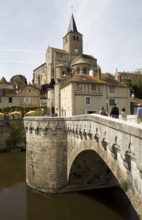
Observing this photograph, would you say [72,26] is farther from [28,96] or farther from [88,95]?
[88,95]

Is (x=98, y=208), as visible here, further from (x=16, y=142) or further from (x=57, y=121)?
(x=16, y=142)

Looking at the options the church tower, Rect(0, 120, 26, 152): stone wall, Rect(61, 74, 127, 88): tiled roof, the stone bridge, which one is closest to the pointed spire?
the church tower

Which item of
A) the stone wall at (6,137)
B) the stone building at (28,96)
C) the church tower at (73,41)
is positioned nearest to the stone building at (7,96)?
the stone building at (28,96)

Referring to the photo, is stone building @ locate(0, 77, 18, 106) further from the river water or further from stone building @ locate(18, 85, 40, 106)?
the river water

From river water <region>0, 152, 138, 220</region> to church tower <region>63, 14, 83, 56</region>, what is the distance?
188 ft

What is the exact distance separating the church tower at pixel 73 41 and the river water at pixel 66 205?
2256 inches

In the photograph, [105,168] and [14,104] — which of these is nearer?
[105,168]

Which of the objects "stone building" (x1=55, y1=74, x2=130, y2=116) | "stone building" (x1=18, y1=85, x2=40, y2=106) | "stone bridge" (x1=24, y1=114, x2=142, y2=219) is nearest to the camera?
"stone bridge" (x1=24, y1=114, x2=142, y2=219)

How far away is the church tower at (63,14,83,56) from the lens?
71.3 meters

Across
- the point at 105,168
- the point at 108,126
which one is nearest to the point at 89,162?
the point at 105,168

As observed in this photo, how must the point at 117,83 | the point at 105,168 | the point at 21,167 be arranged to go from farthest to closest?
the point at 117,83
the point at 21,167
the point at 105,168

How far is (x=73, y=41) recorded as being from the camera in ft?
236

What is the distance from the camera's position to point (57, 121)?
16719mm

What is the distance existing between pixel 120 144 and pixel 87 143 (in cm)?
464
